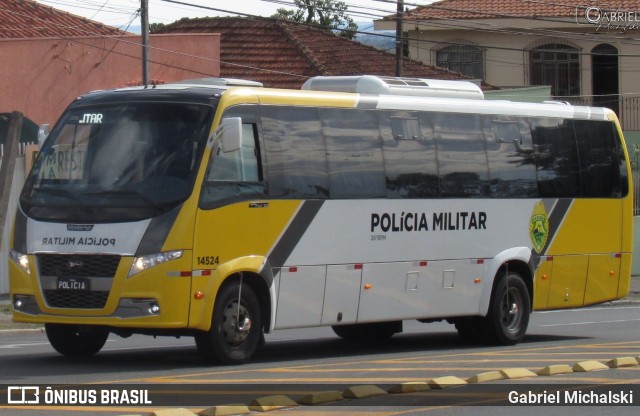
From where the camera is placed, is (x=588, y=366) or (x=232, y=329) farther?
(x=232, y=329)

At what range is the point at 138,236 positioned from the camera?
13336mm

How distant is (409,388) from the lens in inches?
460

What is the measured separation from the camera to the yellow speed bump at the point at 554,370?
12.9m

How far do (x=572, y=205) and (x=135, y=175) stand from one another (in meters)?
7.10

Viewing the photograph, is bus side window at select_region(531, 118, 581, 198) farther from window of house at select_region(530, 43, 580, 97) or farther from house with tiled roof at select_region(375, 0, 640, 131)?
window of house at select_region(530, 43, 580, 97)

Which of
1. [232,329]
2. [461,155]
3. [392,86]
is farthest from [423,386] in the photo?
[461,155]

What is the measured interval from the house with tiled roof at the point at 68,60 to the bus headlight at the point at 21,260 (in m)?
16.2

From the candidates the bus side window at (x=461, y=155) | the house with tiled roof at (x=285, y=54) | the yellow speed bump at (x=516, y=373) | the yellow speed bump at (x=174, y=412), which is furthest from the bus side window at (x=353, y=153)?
the house with tiled roof at (x=285, y=54)

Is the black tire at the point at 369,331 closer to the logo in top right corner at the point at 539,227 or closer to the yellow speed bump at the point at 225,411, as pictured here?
the logo in top right corner at the point at 539,227

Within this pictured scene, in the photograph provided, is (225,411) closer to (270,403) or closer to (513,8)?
(270,403)

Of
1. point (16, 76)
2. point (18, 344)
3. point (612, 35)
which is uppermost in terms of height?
point (612, 35)

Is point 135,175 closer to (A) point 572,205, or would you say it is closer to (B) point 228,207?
(B) point 228,207

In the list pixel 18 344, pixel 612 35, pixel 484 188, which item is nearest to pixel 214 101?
pixel 484 188

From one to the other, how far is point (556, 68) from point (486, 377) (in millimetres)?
43265
